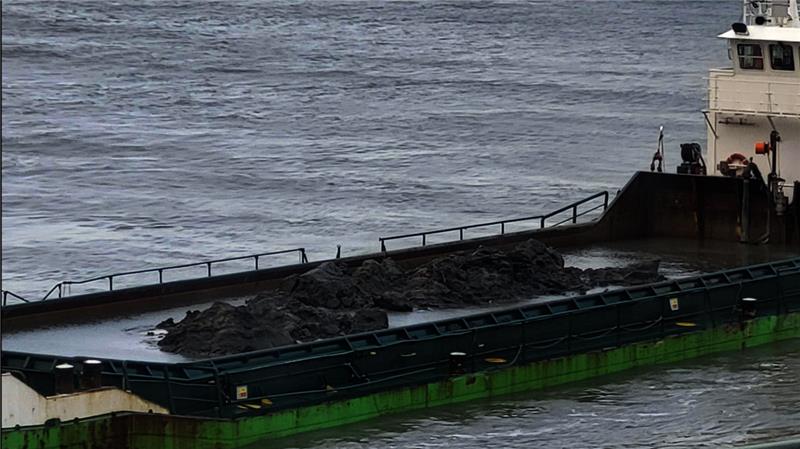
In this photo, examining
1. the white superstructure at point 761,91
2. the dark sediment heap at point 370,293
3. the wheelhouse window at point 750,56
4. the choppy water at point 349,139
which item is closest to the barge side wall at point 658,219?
the white superstructure at point 761,91

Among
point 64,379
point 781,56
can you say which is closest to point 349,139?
point 781,56

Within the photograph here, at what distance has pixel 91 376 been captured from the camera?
1555 centimetres

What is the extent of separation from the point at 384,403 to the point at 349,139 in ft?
103

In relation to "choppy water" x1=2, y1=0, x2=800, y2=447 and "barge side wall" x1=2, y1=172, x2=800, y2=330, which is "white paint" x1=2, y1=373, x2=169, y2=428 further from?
"barge side wall" x1=2, y1=172, x2=800, y2=330

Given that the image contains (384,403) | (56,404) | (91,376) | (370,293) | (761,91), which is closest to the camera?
(56,404)

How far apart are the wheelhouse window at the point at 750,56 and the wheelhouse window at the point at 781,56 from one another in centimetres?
19

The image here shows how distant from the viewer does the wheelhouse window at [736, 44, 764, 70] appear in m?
25.8

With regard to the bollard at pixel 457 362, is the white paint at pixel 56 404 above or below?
above

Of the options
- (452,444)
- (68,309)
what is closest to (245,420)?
(452,444)

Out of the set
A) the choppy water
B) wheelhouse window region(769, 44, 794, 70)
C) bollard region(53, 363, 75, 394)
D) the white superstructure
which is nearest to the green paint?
the choppy water

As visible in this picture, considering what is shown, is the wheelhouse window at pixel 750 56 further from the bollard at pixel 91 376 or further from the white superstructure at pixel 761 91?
the bollard at pixel 91 376

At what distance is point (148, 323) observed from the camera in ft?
64.0

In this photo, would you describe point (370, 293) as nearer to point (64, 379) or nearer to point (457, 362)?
point (457, 362)

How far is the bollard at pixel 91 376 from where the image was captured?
15.6 meters
